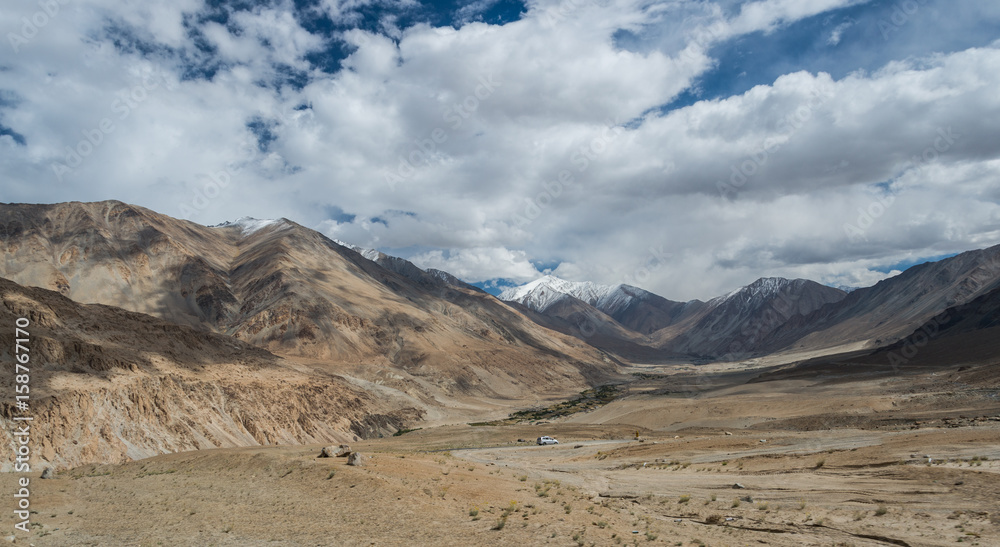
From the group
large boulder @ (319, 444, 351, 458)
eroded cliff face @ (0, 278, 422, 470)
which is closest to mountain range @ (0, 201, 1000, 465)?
eroded cliff face @ (0, 278, 422, 470)

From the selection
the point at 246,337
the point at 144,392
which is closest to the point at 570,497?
the point at 144,392

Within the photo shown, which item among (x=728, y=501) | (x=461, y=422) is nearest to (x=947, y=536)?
(x=728, y=501)

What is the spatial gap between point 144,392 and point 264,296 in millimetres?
87935

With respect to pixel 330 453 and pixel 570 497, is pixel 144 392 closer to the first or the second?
pixel 330 453

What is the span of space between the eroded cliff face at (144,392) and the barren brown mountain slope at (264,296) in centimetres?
3294

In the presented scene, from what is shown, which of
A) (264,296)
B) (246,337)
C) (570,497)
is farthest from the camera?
(264,296)

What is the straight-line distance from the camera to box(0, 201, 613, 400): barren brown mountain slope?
108000 mm

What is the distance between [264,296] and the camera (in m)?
126

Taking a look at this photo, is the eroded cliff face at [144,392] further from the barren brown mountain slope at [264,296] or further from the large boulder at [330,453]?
the barren brown mountain slope at [264,296]

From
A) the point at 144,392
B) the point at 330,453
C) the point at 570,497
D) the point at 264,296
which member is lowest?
the point at 570,497

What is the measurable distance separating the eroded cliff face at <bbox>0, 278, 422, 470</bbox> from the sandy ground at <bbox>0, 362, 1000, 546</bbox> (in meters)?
4.44

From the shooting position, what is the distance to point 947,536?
50.2ft

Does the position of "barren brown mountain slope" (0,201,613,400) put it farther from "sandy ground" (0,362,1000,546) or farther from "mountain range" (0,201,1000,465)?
"sandy ground" (0,362,1000,546)

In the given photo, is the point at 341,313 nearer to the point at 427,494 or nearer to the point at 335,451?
the point at 335,451
